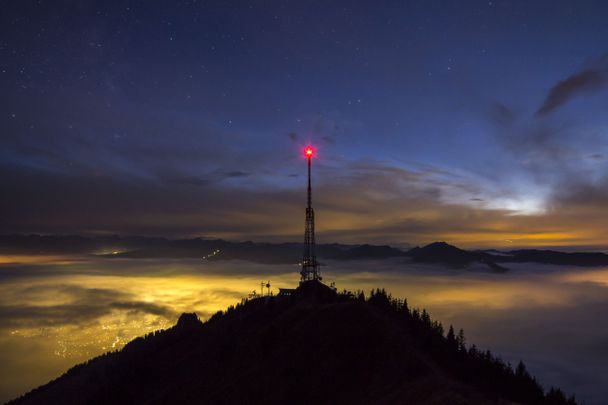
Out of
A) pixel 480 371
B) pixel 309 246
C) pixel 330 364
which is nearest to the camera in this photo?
pixel 480 371

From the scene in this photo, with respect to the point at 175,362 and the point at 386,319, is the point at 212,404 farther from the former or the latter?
the point at 175,362

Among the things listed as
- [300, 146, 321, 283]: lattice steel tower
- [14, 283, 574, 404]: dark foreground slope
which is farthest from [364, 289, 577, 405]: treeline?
[300, 146, 321, 283]: lattice steel tower

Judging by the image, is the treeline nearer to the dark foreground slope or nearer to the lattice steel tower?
the dark foreground slope

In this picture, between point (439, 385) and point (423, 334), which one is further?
point (423, 334)

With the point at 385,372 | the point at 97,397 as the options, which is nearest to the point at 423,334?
the point at 385,372

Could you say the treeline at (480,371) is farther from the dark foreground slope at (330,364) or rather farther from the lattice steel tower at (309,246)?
the lattice steel tower at (309,246)

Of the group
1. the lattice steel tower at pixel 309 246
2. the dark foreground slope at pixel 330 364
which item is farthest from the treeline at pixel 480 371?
the lattice steel tower at pixel 309 246

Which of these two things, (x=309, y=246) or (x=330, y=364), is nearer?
(x=330, y=364)

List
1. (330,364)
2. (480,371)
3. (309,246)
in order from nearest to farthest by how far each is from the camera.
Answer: (480,371) → (330,364) → (309,246)
